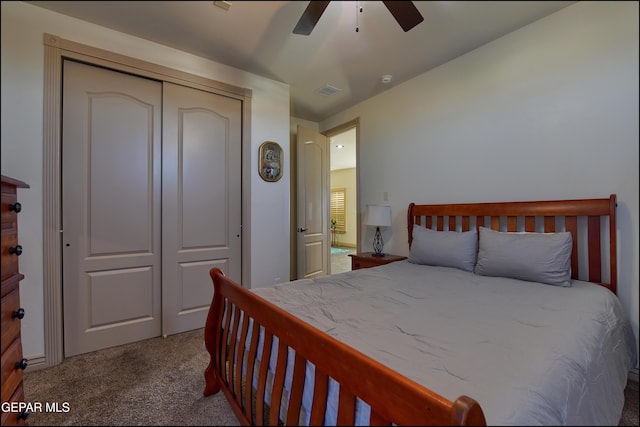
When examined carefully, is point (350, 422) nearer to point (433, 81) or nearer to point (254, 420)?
point (254, 420)

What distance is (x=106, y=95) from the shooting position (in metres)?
1.88

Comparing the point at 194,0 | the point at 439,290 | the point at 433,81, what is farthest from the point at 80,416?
the point at 433,81

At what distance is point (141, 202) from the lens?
2072 mm

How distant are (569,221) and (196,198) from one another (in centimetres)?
274

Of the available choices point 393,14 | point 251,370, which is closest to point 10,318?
point 251,370

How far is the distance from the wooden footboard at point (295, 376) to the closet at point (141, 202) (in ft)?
3.37

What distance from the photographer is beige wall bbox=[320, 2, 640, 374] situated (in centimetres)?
66

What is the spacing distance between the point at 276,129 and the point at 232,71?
1.15 meters

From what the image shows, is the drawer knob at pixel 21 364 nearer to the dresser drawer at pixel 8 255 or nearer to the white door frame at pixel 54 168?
the dresser drawer at pixel 8 255

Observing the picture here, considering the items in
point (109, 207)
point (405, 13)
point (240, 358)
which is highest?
point (405, 13)

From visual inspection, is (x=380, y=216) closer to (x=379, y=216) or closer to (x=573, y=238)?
(x=379, y=216)

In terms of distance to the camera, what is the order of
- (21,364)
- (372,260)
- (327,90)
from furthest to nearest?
(372,260) → (327,90) → (21,364)

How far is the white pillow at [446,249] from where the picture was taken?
196cm

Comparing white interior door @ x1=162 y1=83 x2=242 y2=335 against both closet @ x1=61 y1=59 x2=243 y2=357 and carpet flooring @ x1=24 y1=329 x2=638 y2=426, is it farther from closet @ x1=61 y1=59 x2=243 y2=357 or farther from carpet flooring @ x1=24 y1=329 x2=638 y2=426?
carpet flooring @ x1=24 y1=329 x2=638 y2=426
